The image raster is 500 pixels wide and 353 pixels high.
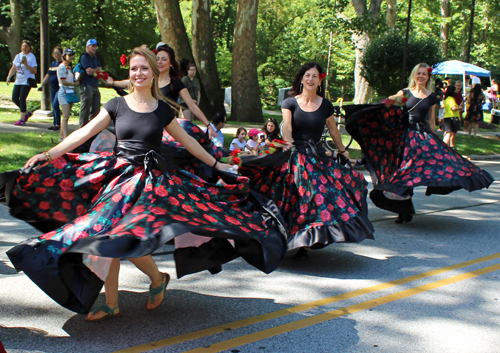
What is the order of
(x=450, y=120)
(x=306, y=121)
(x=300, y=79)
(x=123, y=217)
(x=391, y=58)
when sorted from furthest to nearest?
(x=391, y=58), (x=450, y=120), (x=300, y=79), (x=306, y=121), (x=123, y=217)

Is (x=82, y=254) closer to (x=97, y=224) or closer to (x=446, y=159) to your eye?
(x=97, y=224)

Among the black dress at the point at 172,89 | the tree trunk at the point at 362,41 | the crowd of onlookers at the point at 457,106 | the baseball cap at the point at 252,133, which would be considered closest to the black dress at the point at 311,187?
the black dress at the point at 172,89

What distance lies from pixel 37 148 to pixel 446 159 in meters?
7.38

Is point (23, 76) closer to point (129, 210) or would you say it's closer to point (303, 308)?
point (129, 210)

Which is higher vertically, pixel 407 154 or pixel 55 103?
pixel 55 103

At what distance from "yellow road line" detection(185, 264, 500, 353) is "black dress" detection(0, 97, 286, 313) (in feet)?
1.52

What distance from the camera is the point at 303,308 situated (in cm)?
474

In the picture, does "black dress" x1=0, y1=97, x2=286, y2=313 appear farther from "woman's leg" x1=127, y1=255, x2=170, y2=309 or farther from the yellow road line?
the yellow road line

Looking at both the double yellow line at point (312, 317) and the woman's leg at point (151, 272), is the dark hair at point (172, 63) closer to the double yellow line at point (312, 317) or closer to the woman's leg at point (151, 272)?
the woman's leg at point (151, 272)

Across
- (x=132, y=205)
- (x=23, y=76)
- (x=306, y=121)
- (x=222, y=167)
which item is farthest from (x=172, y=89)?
(x=23, y=76)

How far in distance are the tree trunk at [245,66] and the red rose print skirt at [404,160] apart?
10920 millimetres

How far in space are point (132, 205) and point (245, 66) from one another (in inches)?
596

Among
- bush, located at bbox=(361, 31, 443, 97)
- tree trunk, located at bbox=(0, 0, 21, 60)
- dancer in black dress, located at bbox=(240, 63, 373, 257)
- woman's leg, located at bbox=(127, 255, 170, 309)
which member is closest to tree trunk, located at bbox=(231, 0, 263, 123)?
bush, located at bbox=(361, 31, 443, 97)

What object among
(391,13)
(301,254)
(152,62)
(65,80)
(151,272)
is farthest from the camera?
(391,13)
